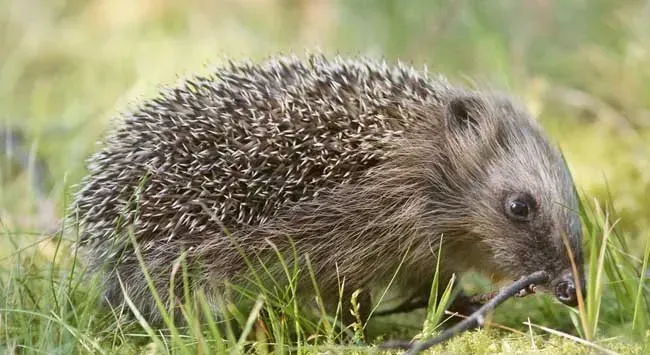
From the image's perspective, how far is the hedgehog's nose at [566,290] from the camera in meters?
3.65

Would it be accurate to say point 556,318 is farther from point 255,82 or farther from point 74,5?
point 74,5

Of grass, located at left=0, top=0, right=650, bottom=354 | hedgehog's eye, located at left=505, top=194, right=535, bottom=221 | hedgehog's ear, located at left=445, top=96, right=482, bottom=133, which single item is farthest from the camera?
hedgehog's ear, located at left=445, top=96, right=482, bottom=133

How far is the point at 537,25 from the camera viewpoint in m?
8.72

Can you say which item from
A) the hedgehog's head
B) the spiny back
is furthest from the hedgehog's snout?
the spiny back

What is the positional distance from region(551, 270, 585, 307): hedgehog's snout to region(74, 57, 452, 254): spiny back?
3.08 ft

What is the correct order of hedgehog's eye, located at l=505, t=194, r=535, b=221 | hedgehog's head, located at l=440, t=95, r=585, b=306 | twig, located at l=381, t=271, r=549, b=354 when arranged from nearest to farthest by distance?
twig, located at l=381, t=271, r=549, b=354 → hedgehog's head, located at l=440, t=95, r=585, b=306 → hedgehog's eye, located at l=505, t=194, r=535, b=221

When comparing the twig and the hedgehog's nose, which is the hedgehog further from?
the twig

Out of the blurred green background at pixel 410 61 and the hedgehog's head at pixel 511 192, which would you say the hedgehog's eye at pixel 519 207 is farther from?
the blurred green background at pixel 410 61

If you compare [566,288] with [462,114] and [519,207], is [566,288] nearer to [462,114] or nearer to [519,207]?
[519,207]

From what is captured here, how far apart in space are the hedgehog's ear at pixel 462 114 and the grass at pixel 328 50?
0.65m

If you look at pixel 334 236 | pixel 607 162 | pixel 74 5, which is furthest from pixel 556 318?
pixel 74 5

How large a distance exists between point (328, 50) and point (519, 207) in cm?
515

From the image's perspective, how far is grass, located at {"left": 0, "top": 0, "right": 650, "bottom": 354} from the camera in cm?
338

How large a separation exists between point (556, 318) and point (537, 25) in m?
5.21
